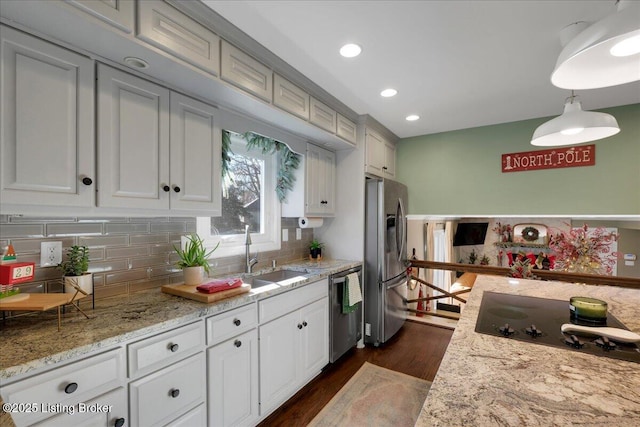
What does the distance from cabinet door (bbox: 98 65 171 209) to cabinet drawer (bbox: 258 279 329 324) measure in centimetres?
88

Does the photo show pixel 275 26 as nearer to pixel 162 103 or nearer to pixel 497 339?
pixel 162 103

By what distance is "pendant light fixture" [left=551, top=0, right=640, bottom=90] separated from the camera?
2.57 ft

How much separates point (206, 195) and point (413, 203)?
2.77 metres

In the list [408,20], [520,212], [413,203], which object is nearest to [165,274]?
[408,20]

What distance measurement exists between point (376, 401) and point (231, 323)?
134 cm

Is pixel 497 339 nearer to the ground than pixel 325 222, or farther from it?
nearer to the ground

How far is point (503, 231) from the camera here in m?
5.93

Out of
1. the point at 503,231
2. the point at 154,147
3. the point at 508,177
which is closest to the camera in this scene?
the point at 154,147

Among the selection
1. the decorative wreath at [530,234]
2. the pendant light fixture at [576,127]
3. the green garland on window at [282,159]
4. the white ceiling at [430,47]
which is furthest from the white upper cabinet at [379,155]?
the decorative wreath at [530,234]

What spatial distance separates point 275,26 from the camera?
1.61m

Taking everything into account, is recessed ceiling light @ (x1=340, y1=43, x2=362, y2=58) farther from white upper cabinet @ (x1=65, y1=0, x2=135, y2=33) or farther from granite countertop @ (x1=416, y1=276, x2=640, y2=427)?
granite countertop @ (x1=416, y1=276, x2=640, y2=427)

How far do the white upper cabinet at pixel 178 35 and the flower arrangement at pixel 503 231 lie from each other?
20.5 feet

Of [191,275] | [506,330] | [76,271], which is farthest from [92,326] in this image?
[506,330]

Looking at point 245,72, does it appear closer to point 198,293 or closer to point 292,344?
point 198,293
